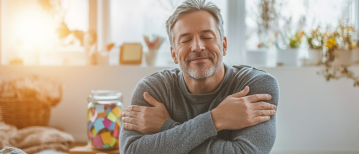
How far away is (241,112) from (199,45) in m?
0.32

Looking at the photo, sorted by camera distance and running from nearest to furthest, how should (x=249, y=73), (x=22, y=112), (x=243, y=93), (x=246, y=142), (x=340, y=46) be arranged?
(x=246, y=142), (x=243, y=93), (x=249, y=73), (x=22, y=112), (x=340, y=46)

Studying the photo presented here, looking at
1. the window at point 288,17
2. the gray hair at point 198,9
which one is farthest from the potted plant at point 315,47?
the gray hair at point 198,9

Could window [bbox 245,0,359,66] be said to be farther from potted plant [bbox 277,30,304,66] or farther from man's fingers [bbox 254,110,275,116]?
man's fingers [bbox 254,110,275,116]

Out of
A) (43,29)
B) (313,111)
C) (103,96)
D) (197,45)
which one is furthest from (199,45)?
(43,29)

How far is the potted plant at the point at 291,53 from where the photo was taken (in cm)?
209

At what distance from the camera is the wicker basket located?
186cm

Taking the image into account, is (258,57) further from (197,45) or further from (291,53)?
(197,45)

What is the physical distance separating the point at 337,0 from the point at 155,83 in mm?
1608

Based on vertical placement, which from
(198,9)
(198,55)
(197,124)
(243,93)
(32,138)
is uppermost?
(198,9)

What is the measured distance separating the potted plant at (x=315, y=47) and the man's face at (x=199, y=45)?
1.05 metres

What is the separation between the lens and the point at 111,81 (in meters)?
2.09

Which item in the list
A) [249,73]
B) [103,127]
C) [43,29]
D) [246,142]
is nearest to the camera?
[246,142]

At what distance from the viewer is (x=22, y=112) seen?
188cm

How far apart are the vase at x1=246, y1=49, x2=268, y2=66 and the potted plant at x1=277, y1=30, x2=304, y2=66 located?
0.10 meters
